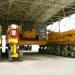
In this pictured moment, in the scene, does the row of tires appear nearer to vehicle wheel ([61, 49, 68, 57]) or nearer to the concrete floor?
vehicle wheel ([61, 49, 68, 57])

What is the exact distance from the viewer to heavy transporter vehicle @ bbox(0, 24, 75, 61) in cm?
1766

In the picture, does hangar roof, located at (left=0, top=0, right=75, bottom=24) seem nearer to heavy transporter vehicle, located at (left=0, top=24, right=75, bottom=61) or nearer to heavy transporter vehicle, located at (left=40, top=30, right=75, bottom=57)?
heavy transporter vehicle, located at (left=0, top=24, right=75, bottom=61)

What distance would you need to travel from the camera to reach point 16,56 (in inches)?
690

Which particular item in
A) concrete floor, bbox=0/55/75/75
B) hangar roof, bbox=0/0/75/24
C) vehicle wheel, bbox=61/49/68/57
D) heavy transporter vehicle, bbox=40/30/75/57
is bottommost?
concrete floor, bbox=0/55/75/75

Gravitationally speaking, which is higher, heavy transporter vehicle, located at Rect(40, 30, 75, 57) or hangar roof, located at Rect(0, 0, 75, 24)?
hangar roof, located at Rect(0, 0, 75, 24)

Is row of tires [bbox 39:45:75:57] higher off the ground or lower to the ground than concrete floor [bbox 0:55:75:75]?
higher

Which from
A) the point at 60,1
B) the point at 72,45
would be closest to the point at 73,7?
the point at 60,1

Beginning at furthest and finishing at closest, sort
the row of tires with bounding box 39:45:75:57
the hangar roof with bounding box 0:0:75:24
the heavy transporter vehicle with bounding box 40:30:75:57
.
→ the hangar roof with bounding box 0:0:75:24 < the heavy transporter vehicle with bounding box 40:30:75:57 < the row of tires with bounding box 39:45:75:57

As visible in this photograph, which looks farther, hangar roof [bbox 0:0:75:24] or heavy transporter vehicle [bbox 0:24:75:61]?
hangar roof [bbox 0:0:75:24]

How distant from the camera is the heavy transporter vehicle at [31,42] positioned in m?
17.7

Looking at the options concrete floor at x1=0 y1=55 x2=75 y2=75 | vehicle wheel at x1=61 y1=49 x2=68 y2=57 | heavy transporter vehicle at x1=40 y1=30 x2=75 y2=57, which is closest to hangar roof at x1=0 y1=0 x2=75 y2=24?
heavy transporter vehicle at x1=40 y1=30 x2=75 y2=57

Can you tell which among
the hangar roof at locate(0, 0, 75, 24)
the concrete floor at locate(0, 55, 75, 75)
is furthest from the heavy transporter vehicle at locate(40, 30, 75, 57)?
the concrete floor at locate(0, 55, 75, 75)

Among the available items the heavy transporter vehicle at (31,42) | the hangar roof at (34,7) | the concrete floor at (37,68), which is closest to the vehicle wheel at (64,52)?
the heavy transporter vehicle at (31,42)

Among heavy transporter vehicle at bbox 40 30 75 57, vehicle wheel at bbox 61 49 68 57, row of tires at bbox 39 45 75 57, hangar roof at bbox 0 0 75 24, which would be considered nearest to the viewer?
row of tires at bbox 39 45 75 57
